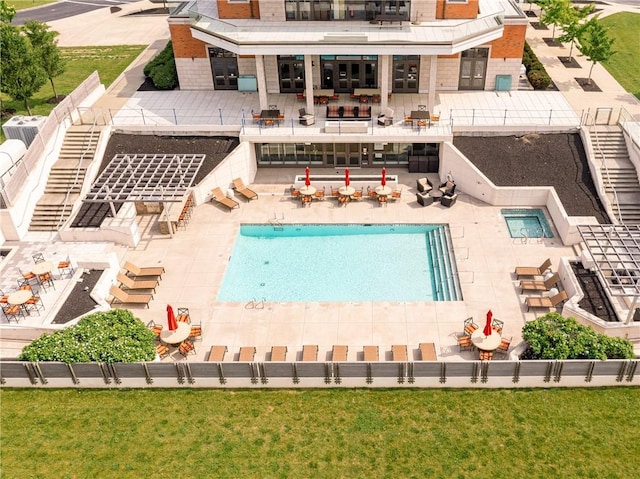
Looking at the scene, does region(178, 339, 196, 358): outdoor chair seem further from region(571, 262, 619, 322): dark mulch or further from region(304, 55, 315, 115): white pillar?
region(304, 55, 315, 115): white pillar

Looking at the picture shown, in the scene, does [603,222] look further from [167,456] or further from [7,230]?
[7,230]

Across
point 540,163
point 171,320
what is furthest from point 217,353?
point 540,163

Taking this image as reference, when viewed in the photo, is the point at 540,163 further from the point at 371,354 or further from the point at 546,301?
the point at 371,354

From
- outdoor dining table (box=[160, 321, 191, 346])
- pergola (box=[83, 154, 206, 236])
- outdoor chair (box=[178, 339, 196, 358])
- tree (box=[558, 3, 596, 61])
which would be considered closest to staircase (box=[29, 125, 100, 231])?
pergola (box=[83, 154, 206, 236])

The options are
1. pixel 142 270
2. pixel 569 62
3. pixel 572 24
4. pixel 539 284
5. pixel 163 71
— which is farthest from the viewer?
pixel 569 62

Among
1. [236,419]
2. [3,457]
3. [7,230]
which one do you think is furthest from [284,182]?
[3,457]
